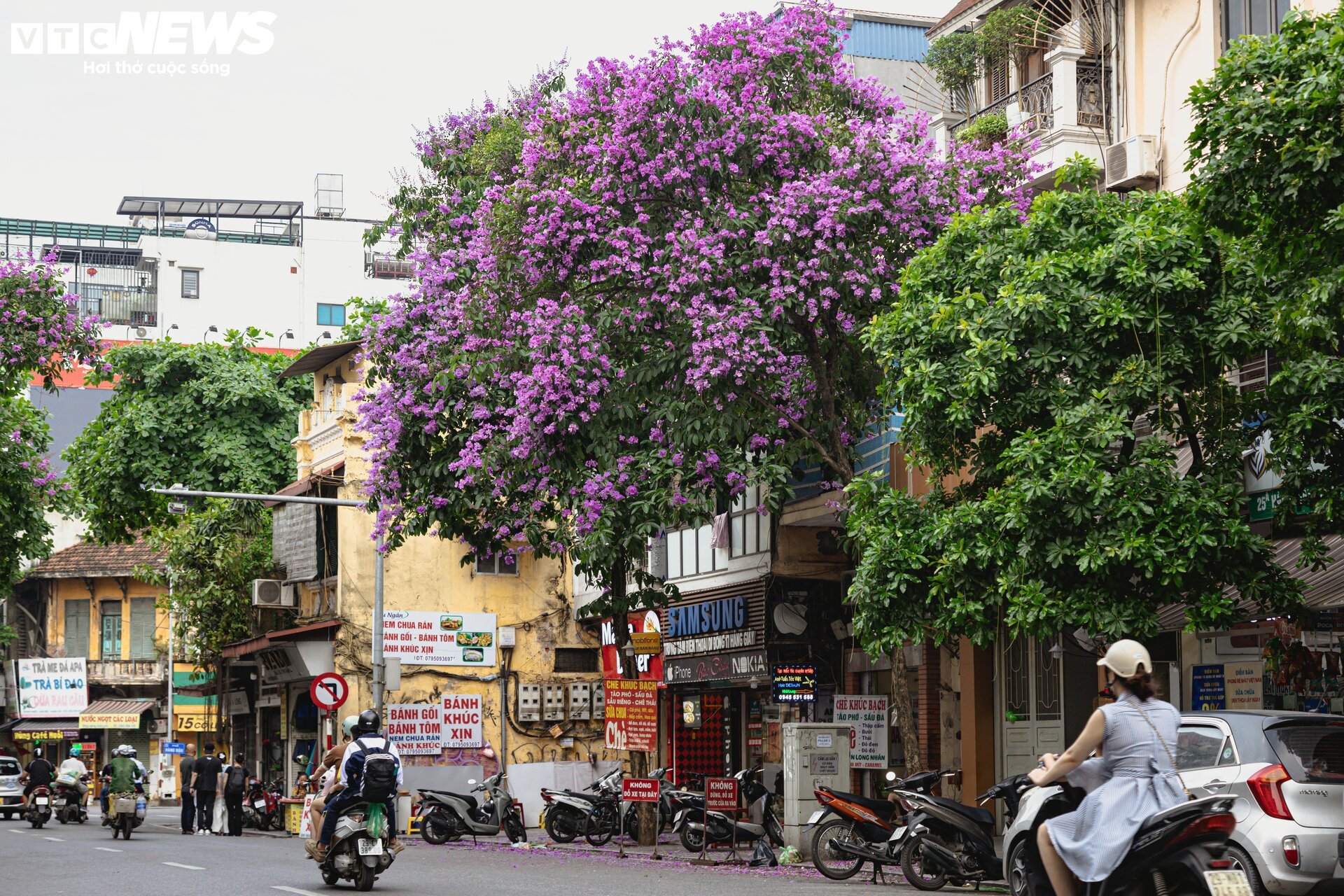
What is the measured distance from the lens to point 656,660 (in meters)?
31.7

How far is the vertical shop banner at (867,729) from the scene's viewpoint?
24078 millimetres

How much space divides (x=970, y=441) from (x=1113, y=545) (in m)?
2.94

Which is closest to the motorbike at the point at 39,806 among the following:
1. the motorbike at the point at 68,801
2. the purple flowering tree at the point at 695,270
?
the motorbike at the point at 68,801

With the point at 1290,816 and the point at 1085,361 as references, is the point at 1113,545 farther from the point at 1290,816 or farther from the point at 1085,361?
the point at 1290,816

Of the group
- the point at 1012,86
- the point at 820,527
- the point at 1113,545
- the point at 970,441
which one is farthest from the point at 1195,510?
the point at 820,527

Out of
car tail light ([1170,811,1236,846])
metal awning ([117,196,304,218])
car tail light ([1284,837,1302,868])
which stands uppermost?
metal awning ([117,196,304,218])

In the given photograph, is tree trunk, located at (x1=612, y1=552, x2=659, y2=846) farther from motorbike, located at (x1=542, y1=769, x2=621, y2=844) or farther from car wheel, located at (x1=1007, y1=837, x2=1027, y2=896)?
car wheel, located at (x1=1007, y1=837, x2=1027, y2=896)

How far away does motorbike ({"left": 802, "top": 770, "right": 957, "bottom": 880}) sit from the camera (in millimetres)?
17469

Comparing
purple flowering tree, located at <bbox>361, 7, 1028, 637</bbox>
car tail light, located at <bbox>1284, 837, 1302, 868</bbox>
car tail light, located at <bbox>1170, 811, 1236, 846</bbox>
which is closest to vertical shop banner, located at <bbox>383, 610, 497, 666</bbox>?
purple flowering tree, located at <bbox>361, 7, 1028, 637</bbox>

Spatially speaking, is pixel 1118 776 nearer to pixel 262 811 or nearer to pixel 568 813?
pixel 568 813

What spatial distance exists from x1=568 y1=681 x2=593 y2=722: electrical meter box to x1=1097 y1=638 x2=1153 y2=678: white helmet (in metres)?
29.3

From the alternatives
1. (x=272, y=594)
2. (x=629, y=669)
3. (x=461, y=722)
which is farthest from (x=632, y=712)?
(x=272, y=594)

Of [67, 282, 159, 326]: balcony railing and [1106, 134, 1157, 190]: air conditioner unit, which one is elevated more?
[67, 282, 159, 326]: balcony railing

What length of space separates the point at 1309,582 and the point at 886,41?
64.5 feet
